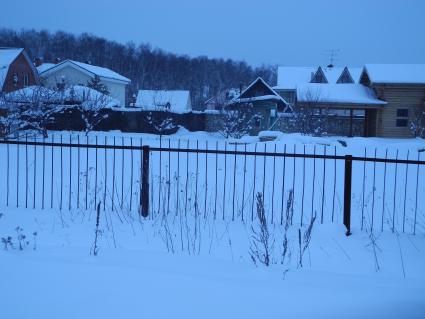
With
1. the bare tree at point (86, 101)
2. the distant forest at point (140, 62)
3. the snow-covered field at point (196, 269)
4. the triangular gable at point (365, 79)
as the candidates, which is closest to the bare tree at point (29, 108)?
the bare tree at point (86, 101)

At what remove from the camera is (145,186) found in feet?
19.8

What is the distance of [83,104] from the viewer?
2394 centimetres

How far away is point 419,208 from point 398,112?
22051 millimetres

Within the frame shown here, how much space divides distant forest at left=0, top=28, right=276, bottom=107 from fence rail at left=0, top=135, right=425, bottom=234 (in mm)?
60012

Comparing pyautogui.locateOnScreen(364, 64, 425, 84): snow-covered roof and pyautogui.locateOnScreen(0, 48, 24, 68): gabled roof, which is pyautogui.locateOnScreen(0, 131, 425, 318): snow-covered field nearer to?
pyautogui.locateOnScreen(364, 64, 425, 84): snow-covered roof

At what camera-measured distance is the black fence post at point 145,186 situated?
19.7 feet

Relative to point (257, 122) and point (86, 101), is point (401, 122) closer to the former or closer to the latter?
point (257, 122)

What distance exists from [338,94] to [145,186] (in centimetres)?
2401

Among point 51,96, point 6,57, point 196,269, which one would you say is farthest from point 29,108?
point 6,57

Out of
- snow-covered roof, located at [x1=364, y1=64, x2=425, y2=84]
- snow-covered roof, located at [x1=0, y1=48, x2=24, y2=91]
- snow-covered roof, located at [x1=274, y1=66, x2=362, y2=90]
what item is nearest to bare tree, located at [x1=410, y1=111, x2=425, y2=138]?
snow-covered roof, located at [x1=364, y1=64, x2=425, y2=84]

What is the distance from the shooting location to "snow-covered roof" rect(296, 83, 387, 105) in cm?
2602

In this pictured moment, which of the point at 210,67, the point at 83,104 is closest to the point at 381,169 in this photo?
the point at 83,104

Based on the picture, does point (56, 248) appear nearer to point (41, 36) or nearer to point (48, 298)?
point (48, 298)

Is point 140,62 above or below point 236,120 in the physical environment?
above
